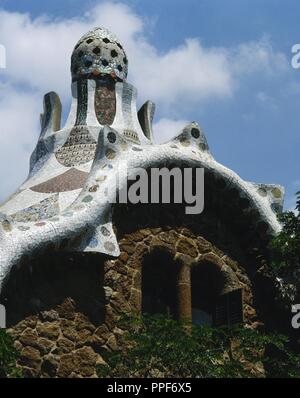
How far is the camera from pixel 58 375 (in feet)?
29.9

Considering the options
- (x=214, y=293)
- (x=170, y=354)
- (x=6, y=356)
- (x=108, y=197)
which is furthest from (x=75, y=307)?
(x=214, y=293)

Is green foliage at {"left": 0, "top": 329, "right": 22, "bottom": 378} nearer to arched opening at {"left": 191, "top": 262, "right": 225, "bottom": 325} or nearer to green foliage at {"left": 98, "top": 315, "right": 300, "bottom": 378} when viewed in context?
green foliage at {"left": 98, "top": 315, "right": 300, "bottom": 378}

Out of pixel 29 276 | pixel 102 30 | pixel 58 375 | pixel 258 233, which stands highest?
pixel 102 30

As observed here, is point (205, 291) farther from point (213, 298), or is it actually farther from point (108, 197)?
point (108, 197)

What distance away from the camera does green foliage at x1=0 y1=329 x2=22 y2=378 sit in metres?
7.89

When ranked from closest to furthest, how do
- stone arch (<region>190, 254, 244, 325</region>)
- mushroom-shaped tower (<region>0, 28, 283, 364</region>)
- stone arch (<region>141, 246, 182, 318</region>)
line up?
mushroom-shaped tower (<region>0, 28, 283, 364</region>) → stone arch (<region>141, 246, 182, 318</region>) → stone arch (<region>190, 254, 244, 325</region>)

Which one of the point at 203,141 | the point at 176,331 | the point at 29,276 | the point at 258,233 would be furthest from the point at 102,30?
the point at 176,331

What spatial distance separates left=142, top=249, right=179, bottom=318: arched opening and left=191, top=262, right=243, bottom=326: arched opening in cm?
30

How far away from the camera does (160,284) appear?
1055cm

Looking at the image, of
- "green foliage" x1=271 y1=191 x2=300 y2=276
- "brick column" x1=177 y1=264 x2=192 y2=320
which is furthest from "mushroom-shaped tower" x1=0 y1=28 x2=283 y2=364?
"green foliage" x1=271 y1=191 x2=300 y2=276

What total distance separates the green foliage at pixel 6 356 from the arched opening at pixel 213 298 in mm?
3007

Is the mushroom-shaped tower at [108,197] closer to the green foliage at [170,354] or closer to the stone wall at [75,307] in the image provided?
the stone wall at [75,307]

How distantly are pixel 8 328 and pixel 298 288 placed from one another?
11.2 ft

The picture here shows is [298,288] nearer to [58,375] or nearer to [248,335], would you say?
[248,335]
